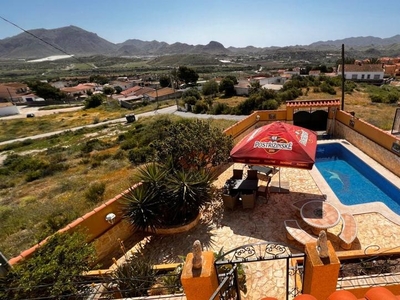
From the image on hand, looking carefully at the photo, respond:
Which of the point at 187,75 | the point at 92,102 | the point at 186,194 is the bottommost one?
the point at 92,102

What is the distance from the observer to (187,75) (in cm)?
8306

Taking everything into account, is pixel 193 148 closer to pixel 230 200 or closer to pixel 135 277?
pixel 230 200

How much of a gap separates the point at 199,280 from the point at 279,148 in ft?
19.1

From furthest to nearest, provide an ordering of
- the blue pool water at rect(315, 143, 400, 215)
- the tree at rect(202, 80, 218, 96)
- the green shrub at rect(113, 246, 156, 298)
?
the tree at rect(202, 80, 218, 96)
the blue pool water at rect(315, 143, 400, 215)
the green shrub at rect(113, 246, 156, 298)

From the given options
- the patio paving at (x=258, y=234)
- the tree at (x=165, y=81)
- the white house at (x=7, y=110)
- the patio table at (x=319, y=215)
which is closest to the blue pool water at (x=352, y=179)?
the patio paving at (x=258, y=234)

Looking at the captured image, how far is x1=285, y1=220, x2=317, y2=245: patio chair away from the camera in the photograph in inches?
268

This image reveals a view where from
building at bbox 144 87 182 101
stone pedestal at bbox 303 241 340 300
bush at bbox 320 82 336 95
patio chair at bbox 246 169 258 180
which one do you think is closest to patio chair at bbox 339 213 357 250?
patio chair at bbox 246 169 258 180

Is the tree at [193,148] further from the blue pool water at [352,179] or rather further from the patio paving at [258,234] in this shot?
the blue pool water at [352,179]

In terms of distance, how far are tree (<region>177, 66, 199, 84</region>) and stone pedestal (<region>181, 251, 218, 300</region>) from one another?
84.5m

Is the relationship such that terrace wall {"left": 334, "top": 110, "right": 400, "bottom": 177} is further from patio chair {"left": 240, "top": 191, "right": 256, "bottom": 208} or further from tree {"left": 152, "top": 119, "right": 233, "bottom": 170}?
tree {"left": 152, "top": 119, "right": 233, "bottom": 170}

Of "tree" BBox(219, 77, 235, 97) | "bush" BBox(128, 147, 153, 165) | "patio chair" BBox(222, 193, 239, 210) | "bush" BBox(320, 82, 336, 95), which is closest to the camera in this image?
"patio chair" BBox(222, 193, 239, 210)

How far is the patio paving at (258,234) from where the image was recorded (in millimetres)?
6066

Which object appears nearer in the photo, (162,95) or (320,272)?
(320,272)

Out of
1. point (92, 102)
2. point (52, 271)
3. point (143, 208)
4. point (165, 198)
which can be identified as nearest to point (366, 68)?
point (92, 102)
